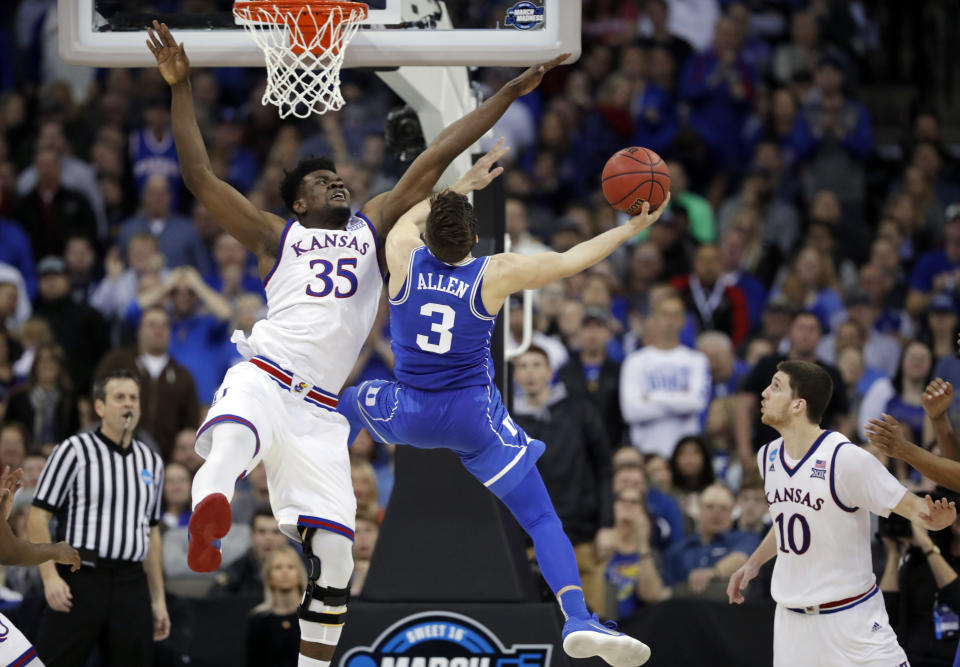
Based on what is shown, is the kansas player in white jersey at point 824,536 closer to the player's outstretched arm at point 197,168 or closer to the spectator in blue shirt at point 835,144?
the player's outstretched arm at point 197,168

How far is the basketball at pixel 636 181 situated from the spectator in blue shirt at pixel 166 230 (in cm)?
711

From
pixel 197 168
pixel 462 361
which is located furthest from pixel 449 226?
pixel 197 168

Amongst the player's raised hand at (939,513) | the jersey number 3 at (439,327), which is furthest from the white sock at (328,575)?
the player's raised hand at (939,513)

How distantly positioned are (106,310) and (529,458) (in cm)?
695

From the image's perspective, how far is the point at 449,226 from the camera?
25.4ft

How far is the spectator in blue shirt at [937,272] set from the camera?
13.5 meters

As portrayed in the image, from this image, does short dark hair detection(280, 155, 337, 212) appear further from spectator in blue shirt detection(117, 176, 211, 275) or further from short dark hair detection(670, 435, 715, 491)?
spectator in blue shirt detection(117, 176, 211, 275)

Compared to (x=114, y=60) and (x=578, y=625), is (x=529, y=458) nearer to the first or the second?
(x=578, y=625)

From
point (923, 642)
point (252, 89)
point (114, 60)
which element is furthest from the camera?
point (252, 89)

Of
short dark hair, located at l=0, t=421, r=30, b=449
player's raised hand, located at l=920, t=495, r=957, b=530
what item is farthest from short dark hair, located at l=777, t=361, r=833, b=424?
short dark hair, located at l=0, t=421, r=30, b=449

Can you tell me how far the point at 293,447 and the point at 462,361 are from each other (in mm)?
992

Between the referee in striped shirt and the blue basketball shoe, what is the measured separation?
123 inches

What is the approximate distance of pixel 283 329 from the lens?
776 centimetres

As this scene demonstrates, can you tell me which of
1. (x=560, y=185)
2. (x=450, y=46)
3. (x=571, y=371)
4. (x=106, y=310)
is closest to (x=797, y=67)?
(x=560, y=185)
